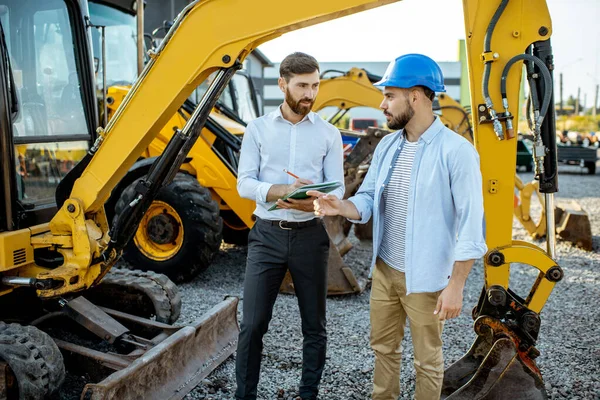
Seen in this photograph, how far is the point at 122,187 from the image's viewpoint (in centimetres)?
654

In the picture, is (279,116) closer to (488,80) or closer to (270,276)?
(270,276)

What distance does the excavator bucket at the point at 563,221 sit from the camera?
28.6ft

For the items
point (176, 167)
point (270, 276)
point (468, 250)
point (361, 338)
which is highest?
point (176, 167)

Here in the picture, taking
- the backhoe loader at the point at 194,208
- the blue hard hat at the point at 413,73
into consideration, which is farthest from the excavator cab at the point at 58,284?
the blue hard hat at the point at 413,73

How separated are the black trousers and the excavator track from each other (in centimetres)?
127

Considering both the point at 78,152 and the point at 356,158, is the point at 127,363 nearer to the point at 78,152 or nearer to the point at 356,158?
the point at 78,152

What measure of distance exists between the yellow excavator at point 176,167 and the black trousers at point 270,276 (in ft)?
1.96

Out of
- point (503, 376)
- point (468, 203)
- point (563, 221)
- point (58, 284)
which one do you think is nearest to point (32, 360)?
point (58, 284)

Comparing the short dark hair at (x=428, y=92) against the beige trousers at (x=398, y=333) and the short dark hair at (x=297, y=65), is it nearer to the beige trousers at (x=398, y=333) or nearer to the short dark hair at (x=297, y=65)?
the short dark hair at (x=297, y=65)

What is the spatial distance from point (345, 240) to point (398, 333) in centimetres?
348

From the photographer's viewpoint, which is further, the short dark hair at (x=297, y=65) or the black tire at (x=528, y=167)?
the black tire at (x=528, y=167)

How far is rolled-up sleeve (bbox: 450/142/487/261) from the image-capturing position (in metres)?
2.68

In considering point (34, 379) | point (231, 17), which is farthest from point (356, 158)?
point (34, 379)

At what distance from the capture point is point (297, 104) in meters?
3.41
